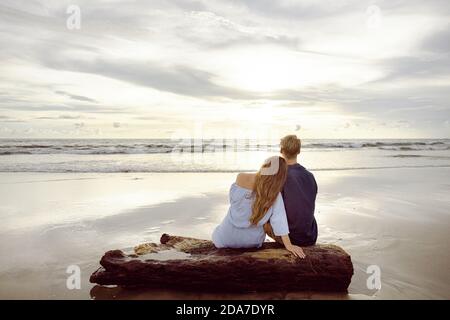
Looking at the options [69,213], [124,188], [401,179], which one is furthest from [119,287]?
[401,179]

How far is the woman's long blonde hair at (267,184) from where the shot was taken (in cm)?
463

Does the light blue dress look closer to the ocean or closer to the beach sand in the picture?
the beach sand

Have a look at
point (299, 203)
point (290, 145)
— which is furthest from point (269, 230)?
point (290, 145)

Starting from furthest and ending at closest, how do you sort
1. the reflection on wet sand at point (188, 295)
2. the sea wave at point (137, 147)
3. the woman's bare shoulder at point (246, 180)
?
1. the sea wave at point (137, 147)
2. the woman's bare shoulder at point (246, 180)
3. the reflection on wet sand at point (188, 295)

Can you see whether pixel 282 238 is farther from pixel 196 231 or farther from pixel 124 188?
pixel 124 188

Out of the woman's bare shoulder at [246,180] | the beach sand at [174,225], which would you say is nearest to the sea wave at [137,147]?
the beach sand at [174,225]

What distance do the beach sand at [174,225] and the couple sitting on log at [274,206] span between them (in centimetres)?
68

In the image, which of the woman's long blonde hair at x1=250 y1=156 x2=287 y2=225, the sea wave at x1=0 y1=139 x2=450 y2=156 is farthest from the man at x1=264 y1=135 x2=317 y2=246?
the sea wave at x1=0 y1=139 x2=450 y2=156

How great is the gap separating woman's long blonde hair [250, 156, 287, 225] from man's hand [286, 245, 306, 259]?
1.70 ft

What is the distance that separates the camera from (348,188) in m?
12.5

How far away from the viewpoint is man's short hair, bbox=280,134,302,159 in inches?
193

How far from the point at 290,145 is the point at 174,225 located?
3.78 meters

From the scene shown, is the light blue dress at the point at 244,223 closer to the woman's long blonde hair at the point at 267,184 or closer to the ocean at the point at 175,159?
the woman's long blonde hair at the point at 267,184

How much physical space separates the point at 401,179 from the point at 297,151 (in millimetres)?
11318
